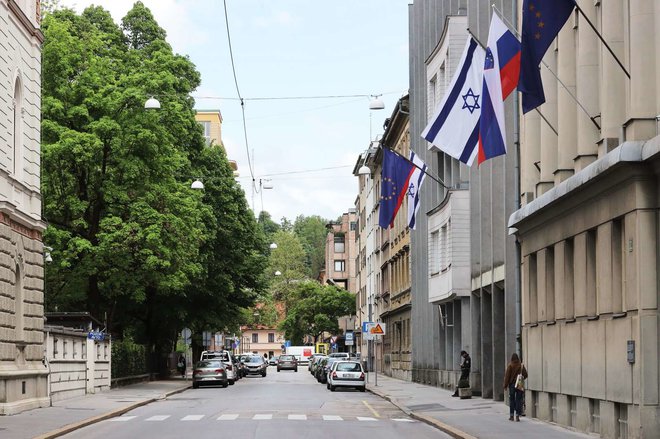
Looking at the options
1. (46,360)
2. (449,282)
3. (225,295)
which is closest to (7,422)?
(46,360)

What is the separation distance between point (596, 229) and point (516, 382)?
5284mm

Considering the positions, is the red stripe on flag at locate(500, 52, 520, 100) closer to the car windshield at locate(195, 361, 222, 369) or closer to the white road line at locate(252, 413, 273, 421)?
the white road line at locate(252, 413, 273, 421)

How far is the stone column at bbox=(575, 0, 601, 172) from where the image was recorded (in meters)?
24.5

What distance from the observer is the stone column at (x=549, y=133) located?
28.0 meters

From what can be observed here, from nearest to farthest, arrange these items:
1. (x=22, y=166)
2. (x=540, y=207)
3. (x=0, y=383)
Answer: (x=540, y=207) → (x=0, y=383) → (x=22, y=166)

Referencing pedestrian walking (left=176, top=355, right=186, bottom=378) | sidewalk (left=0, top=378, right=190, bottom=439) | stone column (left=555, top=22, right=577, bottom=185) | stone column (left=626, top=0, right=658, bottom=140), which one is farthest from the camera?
pedestrian walking (left=176, top=355, right=186, bottom=378)

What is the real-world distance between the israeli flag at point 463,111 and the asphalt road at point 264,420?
6.34 m

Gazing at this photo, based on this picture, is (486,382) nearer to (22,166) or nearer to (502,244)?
(502,244)

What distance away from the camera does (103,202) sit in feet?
162

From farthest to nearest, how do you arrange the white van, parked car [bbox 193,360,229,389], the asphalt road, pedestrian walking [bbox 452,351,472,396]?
the white van < parked car [bbox 193,360,229,389] < pedestrian walking [bbox 452,351,472,396] < the asphalt road

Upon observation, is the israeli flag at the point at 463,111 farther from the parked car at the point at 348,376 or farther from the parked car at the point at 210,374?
the parked car at the point at 210,374

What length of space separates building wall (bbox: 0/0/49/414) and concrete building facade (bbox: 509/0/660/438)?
13065 millimetres

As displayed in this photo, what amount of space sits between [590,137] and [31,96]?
57.2 feet

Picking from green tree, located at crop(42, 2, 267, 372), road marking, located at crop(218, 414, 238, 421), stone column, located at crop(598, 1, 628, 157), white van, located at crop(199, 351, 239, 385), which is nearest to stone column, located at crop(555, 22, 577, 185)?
stone column, located at crop(598, 1, 628, 157)
